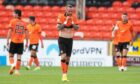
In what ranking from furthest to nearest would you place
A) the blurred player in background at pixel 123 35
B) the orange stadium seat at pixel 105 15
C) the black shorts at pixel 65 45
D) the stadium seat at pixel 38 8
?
the stadium seat at pixel 38 8
the orange stadium seat at pixel 105 15
the blurred player in background at pixel 123 35
the black shorts at pixel 65 45

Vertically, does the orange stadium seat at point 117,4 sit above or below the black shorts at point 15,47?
below

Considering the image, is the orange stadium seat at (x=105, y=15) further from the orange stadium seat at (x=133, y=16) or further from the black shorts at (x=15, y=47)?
the black shorts at (x=15, y=47)

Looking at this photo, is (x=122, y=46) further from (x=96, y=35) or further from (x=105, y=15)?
(x=105, y=15)

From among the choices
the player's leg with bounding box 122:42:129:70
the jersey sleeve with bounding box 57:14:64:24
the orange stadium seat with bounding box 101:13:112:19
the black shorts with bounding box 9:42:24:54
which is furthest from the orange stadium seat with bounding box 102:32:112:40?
the jersey sleeve with bounding box 57:14:64:24

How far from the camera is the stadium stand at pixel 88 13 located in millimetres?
30281

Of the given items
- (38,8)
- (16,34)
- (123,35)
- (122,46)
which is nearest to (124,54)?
(122,46)

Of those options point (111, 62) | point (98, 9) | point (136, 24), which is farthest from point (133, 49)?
point (98, 9)

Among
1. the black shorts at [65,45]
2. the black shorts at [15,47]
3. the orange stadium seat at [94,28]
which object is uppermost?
the black shorts at [65,45]

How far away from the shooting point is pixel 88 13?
32.4 metres

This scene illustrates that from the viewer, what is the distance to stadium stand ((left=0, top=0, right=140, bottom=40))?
3028 cm

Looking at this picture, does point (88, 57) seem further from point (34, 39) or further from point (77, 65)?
point (34, 39)

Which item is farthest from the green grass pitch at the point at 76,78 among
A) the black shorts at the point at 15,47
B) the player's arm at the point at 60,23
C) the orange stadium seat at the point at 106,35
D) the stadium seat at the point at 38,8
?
the stadium seat at the point at 38,8

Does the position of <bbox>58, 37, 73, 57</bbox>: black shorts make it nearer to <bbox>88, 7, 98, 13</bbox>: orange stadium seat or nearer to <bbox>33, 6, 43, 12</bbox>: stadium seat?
<bbox>88, 7, 98, 13</bbox>: orange stadium seat

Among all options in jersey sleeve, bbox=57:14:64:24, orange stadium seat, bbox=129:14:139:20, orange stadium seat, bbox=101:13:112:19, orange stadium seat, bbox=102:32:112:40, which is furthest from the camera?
orange stadium seat, bbox=101:13:112:19
